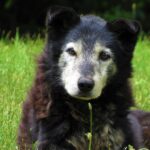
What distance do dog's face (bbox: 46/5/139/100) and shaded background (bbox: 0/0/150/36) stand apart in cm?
995

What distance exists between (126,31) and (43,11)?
11.1 metres

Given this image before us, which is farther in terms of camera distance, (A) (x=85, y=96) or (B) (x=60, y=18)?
(B) (x=60, y=18)

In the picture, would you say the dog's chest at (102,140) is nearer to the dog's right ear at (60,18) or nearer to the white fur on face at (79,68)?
the white fur on face at (79,68)

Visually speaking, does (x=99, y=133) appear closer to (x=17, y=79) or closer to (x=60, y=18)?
(x=60, y=18)

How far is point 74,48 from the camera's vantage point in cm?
702

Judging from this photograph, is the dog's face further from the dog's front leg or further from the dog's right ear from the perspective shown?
the dog's front leg

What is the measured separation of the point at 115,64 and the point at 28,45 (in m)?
4.94

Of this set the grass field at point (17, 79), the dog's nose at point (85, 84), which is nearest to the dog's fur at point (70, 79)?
the dog's nose at point (85, 84)

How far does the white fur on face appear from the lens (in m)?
6.82

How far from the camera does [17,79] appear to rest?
973cm

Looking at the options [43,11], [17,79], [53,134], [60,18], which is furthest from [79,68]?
[43,11]

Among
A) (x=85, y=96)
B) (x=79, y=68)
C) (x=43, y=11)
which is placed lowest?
(x=43, y=11)

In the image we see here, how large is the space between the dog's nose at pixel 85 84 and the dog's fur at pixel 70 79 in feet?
0.49

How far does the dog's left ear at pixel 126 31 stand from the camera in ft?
23.5
